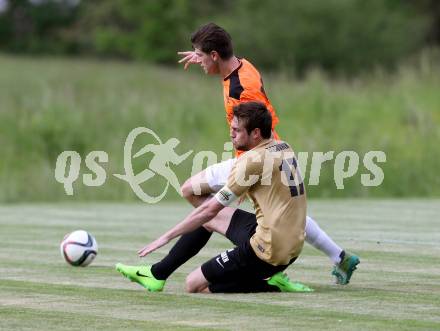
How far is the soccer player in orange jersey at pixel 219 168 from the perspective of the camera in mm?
8148

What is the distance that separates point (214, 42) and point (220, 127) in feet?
60.4

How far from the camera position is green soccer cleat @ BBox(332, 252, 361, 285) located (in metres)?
8.38

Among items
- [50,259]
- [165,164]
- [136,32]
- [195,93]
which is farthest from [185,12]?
[50,259]

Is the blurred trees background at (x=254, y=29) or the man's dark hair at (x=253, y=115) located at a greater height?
the blurred trees background at (x=254, y=29)

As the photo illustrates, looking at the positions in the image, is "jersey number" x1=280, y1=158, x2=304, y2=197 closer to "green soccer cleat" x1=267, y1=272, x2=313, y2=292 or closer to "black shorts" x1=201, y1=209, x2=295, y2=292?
"black shorts" x1=201, y1=209, x2=295, y2=292

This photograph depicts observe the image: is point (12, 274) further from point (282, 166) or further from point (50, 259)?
point (282, 166)

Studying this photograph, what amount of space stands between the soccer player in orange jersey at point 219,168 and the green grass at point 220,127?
44.5 ft

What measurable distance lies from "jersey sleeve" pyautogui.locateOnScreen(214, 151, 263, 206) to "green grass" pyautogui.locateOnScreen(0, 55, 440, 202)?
14.3 m

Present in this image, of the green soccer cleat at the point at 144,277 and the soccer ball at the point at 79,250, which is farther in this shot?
the soccer ball at the point at 79,250

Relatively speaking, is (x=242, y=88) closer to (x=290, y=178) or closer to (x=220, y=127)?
(x=290, y=178)

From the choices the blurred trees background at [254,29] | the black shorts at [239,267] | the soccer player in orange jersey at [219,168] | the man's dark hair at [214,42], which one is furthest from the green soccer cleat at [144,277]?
the blurred trees background at [254,29]

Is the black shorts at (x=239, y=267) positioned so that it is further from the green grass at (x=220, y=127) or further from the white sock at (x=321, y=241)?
the green grass at (x=220, y=127)

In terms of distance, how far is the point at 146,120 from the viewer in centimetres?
2723

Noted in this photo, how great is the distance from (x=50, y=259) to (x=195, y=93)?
2135cm
